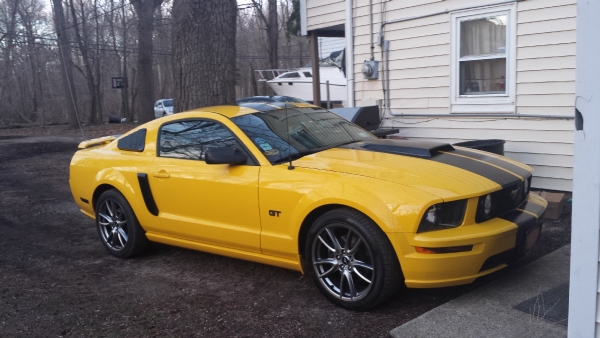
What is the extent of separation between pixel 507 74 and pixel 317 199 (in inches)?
185

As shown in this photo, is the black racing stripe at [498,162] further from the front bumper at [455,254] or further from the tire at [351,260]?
the tire at [351,260]

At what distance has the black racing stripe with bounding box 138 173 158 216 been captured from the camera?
17.3ft

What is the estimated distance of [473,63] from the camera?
8.09 meters

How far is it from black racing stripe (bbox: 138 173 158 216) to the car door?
0.05 meters

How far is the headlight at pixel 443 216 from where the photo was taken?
372 centimetres

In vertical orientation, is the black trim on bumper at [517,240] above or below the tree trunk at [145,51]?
below

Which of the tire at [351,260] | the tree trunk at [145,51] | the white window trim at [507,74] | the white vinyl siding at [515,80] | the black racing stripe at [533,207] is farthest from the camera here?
the tree trunk at [145,51]

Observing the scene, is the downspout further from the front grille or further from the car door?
the front grille

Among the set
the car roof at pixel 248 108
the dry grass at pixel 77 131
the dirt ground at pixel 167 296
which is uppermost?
the car roof at pixel 248 108

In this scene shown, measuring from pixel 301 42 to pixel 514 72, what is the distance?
35485 mm

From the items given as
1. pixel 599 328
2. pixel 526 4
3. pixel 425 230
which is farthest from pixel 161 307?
pixel 526 4

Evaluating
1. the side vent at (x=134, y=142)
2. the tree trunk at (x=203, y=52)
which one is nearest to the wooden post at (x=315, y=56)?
the tree trunk at (x=203, y=52)

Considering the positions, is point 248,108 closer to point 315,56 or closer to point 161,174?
point 161,174

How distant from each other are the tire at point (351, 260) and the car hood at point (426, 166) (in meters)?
0.38
